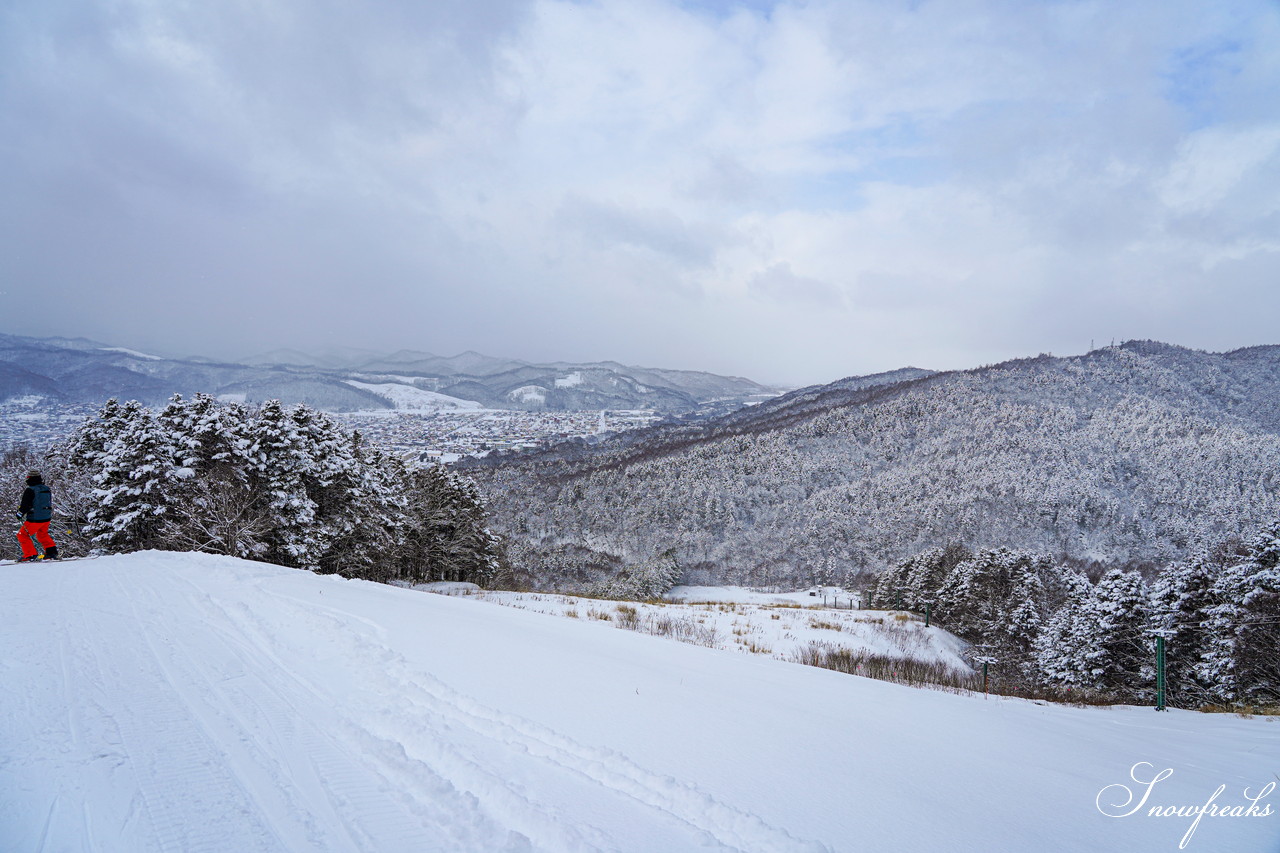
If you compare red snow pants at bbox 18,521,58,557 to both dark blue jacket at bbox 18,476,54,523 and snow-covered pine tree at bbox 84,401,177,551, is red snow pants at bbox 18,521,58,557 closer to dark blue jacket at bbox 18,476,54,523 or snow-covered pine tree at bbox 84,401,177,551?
dark blue jacket at bbox 18,476,54,523

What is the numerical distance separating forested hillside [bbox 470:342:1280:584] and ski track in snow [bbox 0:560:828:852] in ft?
241

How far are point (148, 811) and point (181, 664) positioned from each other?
8.04 feet

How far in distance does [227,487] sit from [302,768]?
18834 millimetres

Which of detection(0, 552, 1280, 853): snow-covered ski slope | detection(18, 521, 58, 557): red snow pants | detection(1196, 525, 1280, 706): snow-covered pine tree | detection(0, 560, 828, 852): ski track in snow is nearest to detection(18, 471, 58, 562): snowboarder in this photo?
detection(18, 521, 58, 557): red snow pants

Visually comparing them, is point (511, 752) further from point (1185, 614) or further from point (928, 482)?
point (928, 482)

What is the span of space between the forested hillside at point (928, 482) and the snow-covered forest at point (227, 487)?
173 feet

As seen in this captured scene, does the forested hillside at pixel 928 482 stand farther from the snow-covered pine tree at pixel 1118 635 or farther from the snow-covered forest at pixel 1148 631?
the snow-covered pine tree at pixel 1118 635

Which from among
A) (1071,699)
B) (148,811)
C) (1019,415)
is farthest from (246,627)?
(1019,415)

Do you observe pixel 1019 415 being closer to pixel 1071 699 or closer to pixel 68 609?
pixel 1071 699

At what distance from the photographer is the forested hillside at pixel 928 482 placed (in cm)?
8744

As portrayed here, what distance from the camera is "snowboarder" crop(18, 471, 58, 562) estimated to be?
10.6 meters

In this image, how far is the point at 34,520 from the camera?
1071 cm

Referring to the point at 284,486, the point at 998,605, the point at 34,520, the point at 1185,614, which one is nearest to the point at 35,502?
the point at 34,520

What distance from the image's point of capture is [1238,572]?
17578 mm
